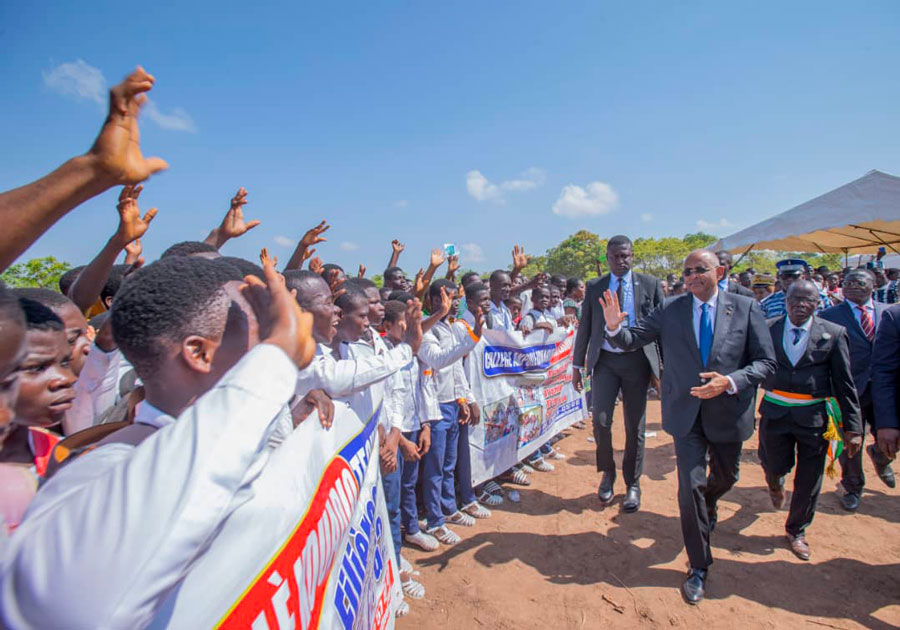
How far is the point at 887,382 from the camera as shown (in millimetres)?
3248

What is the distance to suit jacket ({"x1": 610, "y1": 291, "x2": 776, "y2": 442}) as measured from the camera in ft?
10.9

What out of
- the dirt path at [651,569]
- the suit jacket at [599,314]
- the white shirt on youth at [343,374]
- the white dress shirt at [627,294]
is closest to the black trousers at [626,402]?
the suit jacket at [599,314]

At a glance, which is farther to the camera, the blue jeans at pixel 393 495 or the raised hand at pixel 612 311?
the raised hand at pixel 612 311

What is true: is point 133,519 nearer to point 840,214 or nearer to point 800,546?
point 800,546

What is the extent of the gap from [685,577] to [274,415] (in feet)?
12.4

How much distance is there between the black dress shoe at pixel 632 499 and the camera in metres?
4.44

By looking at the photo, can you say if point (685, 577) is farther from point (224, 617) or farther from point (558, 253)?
point (558, 253)

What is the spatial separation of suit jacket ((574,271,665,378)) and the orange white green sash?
1040 millimetres

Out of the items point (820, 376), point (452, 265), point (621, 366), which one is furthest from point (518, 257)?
point (820, 376)

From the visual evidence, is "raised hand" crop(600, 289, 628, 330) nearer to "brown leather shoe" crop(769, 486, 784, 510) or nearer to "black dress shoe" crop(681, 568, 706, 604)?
"black dress shoe" crop(681, 568, 706, 604)

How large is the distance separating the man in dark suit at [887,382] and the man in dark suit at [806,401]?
408mm

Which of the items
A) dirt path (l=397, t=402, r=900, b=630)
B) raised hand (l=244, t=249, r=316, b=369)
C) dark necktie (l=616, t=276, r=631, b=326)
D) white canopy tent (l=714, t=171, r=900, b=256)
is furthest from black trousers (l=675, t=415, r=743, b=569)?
white canopy tent (l=714, t=171, r=900, b=256)

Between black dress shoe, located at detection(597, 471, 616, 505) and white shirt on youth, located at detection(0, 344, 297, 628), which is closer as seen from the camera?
white shirt on youth, located at detection(0, 344, 297, 628)

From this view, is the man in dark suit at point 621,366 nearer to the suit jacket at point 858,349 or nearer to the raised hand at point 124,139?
the suit jacket at point 858,349
